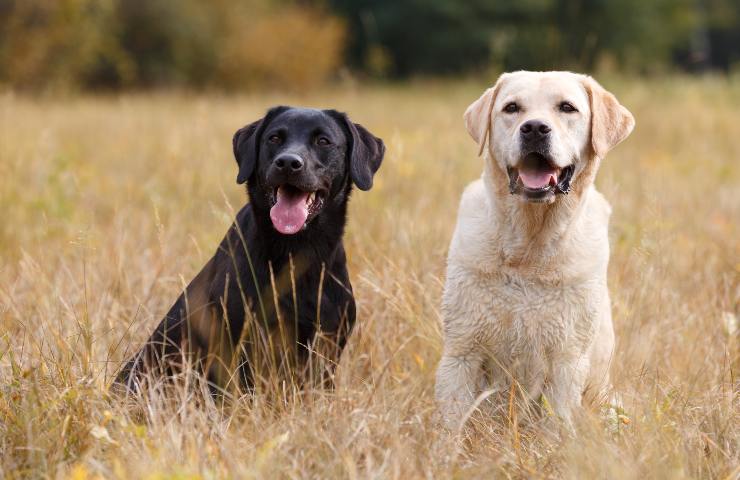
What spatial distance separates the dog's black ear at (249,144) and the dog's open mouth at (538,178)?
3.46 ft

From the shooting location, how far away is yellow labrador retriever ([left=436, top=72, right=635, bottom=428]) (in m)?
3.05

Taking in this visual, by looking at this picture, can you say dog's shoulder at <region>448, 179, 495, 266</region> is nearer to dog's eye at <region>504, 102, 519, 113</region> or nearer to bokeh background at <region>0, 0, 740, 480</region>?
dog's eye at <region>504, 102, 519, 113</region>

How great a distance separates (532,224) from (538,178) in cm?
18

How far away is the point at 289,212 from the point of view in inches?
132

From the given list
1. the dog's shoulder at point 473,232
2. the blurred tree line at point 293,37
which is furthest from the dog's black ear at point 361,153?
the blurred tree line at point 293,37

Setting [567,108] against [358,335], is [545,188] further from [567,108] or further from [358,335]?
[358,335]

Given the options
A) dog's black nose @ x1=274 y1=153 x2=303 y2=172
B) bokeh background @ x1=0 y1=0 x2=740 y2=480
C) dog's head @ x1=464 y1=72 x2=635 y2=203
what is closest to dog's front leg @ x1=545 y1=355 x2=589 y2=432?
bokeh background @ x1=0 y1=0 x2=740 y2=480

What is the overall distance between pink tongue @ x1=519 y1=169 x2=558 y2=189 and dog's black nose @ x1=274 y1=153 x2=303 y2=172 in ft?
2.74

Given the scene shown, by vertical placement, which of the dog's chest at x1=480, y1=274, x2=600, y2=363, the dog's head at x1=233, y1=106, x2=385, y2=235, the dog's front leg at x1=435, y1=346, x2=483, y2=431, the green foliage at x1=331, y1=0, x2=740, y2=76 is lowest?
the dog's front leg at x1=435, y1=346, x2=483, y2=431

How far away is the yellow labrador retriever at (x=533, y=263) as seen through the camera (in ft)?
10.0

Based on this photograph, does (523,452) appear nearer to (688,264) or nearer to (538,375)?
(538,375)

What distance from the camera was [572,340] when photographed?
10.1 ft

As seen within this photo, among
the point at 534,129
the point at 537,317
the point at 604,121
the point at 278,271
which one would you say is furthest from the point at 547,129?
the point at 278,271

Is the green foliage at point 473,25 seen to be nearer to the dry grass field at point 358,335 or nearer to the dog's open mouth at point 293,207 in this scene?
the dry grass field at point 358,335
